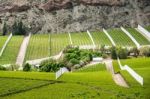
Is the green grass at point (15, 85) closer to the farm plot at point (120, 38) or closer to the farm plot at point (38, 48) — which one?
the farm plot at point (38, 48)

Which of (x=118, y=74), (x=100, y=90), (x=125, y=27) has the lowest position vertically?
(x=125, y=27)

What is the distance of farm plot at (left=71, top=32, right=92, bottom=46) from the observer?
85438 mm

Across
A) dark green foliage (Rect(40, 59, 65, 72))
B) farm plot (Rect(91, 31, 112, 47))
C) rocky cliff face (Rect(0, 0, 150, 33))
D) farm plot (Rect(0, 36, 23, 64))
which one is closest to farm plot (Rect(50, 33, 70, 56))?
farm plot (Rect(91, 31, 112, 47))

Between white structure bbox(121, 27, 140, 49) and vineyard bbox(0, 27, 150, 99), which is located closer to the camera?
vineyard bbox(0, 27, 150, 99)

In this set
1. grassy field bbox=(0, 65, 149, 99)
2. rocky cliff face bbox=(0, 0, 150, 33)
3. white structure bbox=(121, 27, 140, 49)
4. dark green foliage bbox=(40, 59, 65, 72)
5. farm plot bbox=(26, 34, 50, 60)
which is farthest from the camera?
rocky cliff face bbox=(0, 0, 150, 33)

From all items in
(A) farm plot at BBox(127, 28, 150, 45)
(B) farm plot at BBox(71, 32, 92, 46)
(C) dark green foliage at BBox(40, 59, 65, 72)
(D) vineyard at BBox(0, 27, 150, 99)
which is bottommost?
(B) farm plot at BBox(71, 32, 92, 46)

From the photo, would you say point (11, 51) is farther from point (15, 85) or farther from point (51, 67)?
point (15, 85)

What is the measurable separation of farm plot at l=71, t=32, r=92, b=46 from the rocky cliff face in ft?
23.1

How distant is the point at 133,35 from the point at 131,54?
1686 cm

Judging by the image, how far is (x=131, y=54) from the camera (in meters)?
72.1

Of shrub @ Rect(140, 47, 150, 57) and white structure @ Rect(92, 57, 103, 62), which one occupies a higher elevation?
shrub @ Rect(140, 47, 150, 57)

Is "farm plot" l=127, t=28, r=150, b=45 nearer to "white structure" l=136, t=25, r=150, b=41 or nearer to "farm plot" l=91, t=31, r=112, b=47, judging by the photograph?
"white structure" l=136, t=25, r=150, b=41

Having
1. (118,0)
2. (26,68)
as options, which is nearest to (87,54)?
(26,68)

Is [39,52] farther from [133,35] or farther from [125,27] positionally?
[125,27]
